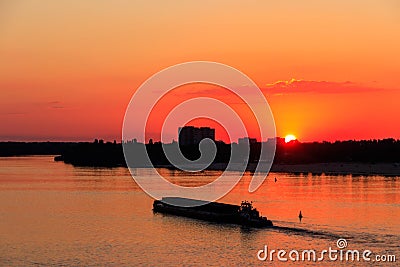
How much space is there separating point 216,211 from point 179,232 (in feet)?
34.7

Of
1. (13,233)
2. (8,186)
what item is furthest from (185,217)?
(8,186)

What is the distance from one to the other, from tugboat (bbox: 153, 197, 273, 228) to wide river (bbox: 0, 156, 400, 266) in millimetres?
1217

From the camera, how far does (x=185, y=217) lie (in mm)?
71750

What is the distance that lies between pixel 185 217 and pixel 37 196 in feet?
99.1

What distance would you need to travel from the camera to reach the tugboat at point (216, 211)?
60.5 m

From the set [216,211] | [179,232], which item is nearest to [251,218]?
[179,232]

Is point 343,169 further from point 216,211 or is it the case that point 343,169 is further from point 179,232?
point 179,232

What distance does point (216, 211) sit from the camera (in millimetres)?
69000

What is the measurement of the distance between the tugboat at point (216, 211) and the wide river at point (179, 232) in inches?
47.9

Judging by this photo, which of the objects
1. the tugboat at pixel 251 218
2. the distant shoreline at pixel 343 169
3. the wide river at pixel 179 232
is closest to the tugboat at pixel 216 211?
the tugboat at pixel 251 218

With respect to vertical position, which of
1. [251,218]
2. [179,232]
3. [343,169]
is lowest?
[179,232]

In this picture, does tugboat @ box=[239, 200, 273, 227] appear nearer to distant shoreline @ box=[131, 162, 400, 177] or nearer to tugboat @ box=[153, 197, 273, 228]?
tugboat @ box=[153, 197, 273, 228]

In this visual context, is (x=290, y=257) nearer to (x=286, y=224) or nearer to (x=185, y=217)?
(x=286, y=224)

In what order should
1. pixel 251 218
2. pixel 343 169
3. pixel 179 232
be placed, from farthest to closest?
1. pixel 343 169
2. pixel 251 218
3. pixel 179 232
